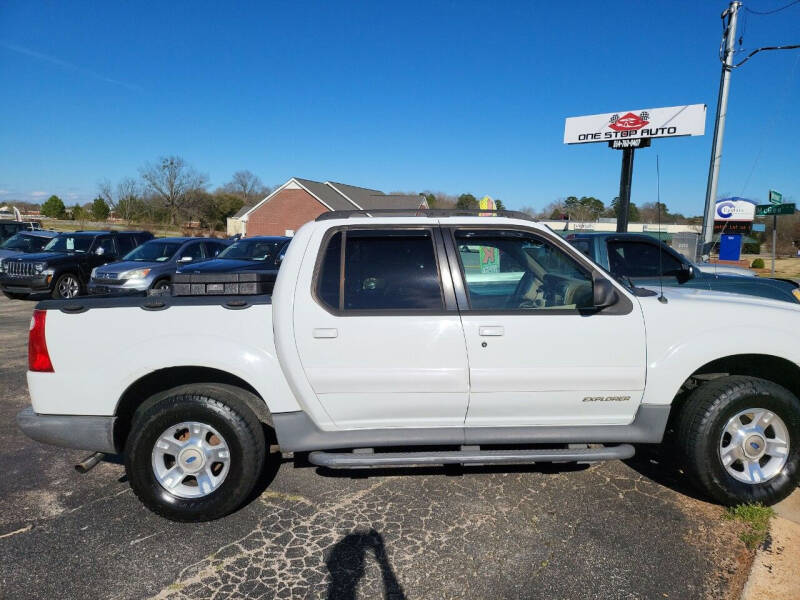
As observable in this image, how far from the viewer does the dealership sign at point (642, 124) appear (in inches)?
677

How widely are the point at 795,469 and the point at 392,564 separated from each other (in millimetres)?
2718

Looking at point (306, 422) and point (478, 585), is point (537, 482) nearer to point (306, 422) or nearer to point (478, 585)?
point (478, 585)

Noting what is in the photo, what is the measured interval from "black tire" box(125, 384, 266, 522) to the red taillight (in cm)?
61

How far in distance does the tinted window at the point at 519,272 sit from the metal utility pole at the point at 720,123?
10277 millimetres

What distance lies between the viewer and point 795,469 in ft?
11.0

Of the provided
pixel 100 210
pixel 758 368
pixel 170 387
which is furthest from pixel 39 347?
pixel 100 210

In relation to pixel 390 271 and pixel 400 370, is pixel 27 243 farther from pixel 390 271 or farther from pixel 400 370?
pixel 400 370

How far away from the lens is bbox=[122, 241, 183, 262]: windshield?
12398mm

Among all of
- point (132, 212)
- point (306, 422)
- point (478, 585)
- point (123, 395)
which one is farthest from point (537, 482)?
point (132, 212)

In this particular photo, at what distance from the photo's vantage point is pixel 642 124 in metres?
17.7

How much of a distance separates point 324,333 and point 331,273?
1.32 feet

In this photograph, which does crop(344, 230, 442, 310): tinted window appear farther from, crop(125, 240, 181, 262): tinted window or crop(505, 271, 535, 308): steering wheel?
crop(125, 240, 181, 262): tinted window

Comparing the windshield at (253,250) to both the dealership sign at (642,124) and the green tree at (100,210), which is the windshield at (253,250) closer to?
the dealership sign at (642,124)

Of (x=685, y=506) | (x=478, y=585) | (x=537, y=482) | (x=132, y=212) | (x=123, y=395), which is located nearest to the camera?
(x=478, y=585)
